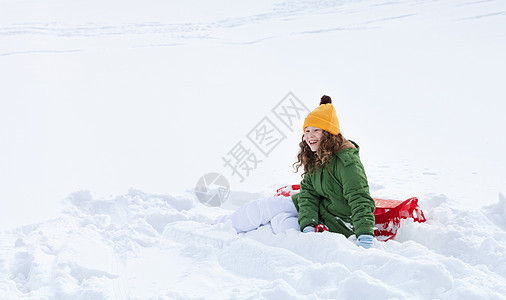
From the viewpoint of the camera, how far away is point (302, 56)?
431 inches

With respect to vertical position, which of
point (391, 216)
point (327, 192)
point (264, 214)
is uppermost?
point (327, 192)

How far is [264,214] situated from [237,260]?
0.52m

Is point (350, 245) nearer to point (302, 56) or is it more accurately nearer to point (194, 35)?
point (302, 56)

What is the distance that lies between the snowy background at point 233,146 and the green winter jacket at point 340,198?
18 cm

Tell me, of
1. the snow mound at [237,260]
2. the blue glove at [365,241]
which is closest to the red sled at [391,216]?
the snow mound at [237,260]

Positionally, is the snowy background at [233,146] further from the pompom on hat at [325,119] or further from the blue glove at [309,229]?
the pompom on hat at [325,119]

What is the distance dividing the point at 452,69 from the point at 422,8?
6462 mm

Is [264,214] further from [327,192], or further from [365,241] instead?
[365,241]

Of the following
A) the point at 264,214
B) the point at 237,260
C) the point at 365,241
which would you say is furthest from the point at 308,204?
the point at 237,260

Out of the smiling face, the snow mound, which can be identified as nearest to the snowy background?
the snow mound

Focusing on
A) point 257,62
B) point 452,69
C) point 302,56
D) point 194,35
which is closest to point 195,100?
point 257,62

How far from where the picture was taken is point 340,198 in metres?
2.89

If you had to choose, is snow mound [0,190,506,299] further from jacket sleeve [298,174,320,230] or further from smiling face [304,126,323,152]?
Result: smiling face [304,126,323,152]

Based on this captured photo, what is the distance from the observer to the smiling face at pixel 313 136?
2891 mm
